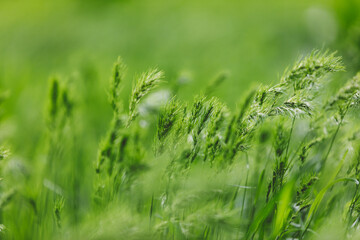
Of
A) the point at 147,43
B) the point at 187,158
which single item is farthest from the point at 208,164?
the point at 147,43

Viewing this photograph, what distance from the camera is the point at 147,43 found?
15.3 feet

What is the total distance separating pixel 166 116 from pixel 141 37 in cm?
395

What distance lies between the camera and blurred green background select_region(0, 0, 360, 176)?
8.51 feet

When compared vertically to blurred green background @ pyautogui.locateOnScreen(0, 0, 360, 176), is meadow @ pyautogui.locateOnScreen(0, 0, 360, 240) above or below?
below

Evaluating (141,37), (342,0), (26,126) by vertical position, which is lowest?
(26,126)

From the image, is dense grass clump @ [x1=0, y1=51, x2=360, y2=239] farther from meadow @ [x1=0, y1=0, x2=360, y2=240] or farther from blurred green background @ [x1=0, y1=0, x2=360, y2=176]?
blurred green background @ [x1=0, y1=0, x2=360, y2=176]

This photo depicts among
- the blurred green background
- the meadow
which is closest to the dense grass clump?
the meadow

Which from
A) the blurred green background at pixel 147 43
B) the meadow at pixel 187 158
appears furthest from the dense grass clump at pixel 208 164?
the blurred green background at pixel 147 43

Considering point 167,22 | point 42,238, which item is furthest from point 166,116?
point 167,22

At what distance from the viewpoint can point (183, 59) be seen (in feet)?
13.3

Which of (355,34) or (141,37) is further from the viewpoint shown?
(141,37)

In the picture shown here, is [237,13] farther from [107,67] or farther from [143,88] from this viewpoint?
[143,88]

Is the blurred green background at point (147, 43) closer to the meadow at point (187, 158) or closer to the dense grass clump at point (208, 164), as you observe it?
the meadow at point (187, 158)

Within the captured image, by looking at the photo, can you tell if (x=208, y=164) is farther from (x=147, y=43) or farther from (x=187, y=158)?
(x=147, y=43)
